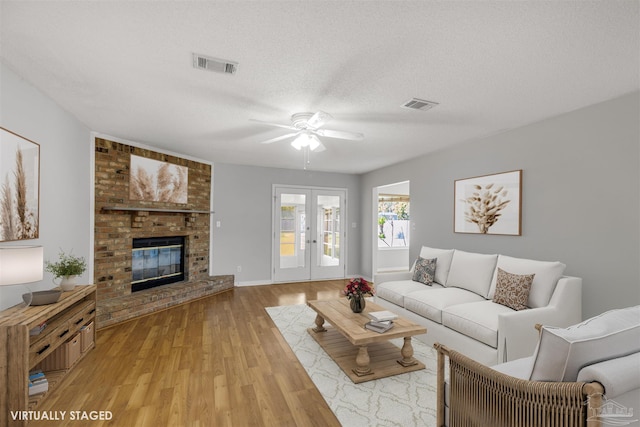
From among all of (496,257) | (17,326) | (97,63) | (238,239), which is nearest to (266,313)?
(238,239)

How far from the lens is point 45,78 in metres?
2.36

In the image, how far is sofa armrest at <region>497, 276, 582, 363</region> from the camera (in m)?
2.47

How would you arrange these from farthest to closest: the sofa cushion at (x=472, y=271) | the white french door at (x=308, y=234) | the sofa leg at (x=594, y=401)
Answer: the white french door at (x=308, y=234)
the sofa cushion at (x=472, y=271)
the sofa leg at (x=594, y=401)

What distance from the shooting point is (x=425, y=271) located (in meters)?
4.15

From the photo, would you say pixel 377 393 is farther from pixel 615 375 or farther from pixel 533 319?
pixel 615 375

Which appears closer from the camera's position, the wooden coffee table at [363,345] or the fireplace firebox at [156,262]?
the wooden coffee table at [363,345]

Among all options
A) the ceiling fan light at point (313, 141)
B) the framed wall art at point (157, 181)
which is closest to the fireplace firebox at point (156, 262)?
the framed wall art at point (157, 181)

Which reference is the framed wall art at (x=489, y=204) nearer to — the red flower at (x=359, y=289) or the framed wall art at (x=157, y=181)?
the red flower at (x=359, y=289)

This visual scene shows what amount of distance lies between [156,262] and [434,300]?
4.22 meters

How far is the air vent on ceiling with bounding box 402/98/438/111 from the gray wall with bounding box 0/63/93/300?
10.4 ft

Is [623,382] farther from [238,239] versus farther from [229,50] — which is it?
[238,239]

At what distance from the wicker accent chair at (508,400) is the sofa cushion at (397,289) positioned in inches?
83.6

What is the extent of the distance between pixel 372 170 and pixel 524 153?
334 centimetres

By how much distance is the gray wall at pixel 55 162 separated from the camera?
7.50 feet
